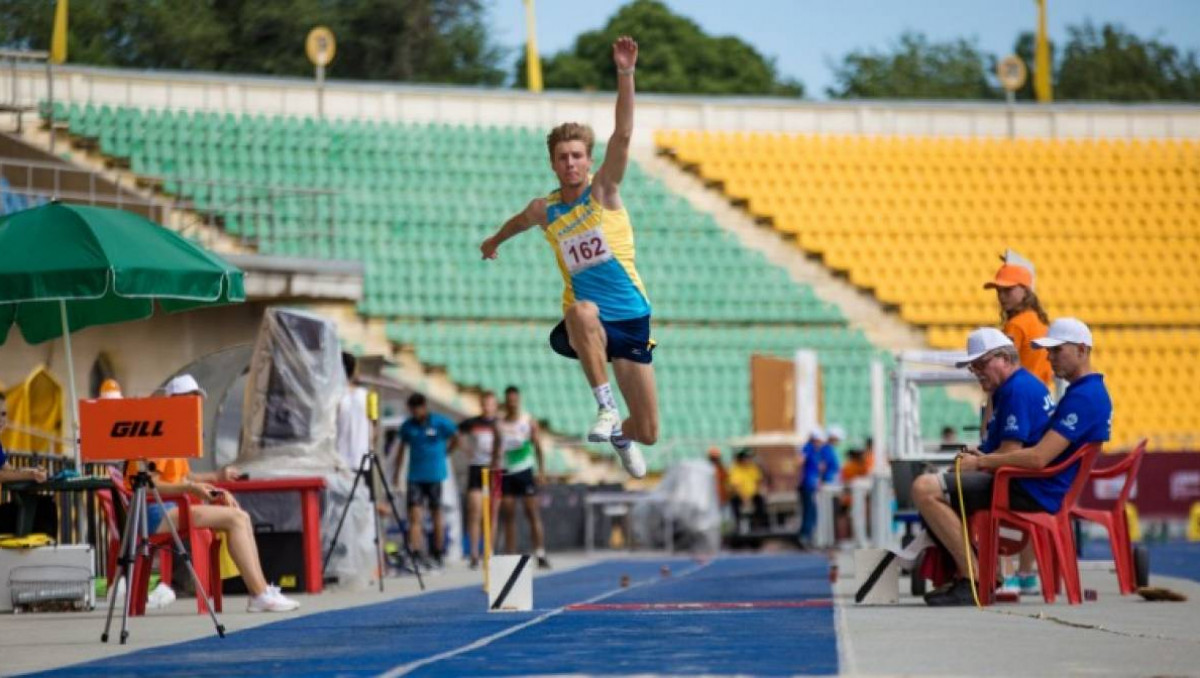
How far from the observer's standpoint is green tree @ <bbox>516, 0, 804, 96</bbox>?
68188 mm

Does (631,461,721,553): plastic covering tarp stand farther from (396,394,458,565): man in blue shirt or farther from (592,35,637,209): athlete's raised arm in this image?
(592,35,637,209): athlete's raised arm

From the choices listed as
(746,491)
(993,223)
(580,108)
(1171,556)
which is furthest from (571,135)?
(993,223)

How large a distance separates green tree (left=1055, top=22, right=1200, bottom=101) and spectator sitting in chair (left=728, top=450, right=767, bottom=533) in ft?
152

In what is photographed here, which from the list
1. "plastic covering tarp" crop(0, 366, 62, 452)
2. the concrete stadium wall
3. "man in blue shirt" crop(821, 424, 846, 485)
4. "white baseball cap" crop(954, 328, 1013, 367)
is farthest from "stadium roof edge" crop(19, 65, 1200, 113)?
"white baseball cap" crop(954, 328, 1013, 367)

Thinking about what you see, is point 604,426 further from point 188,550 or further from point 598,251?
point 188,550

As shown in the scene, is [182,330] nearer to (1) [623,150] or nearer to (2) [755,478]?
(2) [755,478]

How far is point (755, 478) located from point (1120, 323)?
10296mm

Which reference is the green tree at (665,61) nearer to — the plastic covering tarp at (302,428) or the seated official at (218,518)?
the plastic covering tarp at (302,428)

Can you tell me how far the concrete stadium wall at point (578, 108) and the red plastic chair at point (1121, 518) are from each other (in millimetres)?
25627

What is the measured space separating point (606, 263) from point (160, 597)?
5.62 m

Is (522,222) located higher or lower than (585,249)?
higher

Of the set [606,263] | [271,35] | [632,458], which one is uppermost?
[271,35]

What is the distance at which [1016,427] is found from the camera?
12555 mm

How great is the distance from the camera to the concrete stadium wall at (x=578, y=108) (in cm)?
3712
